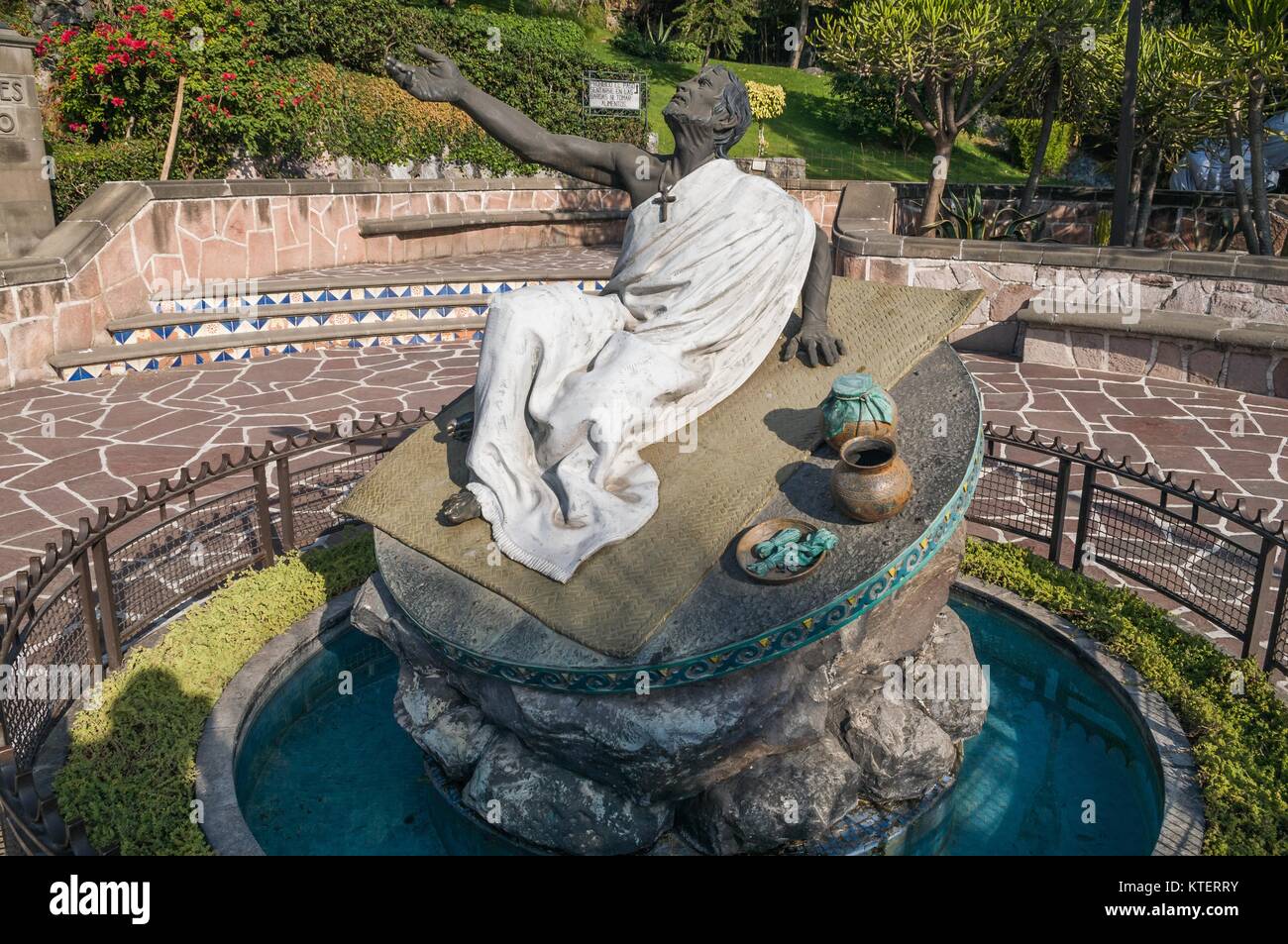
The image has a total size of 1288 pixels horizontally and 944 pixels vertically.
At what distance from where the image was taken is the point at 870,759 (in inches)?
158

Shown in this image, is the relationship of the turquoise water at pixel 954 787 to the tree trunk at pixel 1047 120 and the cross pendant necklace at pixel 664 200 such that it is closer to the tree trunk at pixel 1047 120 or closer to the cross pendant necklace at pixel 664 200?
the cross pendant necklace at pixel 664 200

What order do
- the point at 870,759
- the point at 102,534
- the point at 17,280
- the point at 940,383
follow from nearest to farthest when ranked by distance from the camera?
the point at 870,759 → the point at 102,534 → the point at 940,383 → the point at 17,280

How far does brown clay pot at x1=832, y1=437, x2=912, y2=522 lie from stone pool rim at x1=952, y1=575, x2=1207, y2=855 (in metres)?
1.42

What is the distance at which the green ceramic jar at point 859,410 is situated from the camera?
392cm

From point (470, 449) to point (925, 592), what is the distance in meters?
1.93

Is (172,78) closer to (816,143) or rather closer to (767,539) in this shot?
(767,539)

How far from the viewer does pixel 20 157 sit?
8680mm

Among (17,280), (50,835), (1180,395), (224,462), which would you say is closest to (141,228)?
(17,280)

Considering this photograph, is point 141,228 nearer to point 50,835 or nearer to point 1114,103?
point 50,835

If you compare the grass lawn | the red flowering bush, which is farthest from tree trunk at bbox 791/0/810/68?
the red flowering bush

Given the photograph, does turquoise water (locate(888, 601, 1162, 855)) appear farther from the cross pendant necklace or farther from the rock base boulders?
the cross pendant necklace

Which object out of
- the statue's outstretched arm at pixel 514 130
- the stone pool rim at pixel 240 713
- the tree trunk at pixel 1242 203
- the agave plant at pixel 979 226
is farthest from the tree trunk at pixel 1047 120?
the stone pool rim at pixel 240 713

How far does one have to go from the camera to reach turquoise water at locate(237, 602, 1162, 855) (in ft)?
13.0

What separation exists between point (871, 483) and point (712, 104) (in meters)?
1.96
